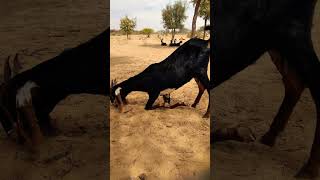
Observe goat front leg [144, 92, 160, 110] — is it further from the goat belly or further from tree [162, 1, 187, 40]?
tree [162, 1, 187, 40]

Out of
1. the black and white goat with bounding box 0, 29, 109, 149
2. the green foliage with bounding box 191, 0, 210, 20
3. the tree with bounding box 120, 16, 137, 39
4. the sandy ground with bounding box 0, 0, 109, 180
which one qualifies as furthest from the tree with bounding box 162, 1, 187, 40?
the black and white goat with bounding box 0, 29, 109, 149

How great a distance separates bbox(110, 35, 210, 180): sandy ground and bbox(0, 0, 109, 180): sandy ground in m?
0.24

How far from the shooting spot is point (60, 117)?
4707mm

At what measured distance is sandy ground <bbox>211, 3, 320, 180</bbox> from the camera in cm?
357

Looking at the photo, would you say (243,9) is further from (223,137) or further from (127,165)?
(127,165)

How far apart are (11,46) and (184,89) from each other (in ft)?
13.8

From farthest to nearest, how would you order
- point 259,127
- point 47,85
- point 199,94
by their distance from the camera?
1. point 199,94
2. point 259,127
3. point 47,85

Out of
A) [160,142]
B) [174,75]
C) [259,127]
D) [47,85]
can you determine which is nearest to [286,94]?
[259,127]

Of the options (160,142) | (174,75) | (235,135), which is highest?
(174,75)

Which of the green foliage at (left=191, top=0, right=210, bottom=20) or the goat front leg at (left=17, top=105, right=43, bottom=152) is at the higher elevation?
the green foliage at (left=191, top=0, right=210, bottom=20)

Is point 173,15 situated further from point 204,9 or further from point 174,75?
point 174,75

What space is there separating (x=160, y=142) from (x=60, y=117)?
1469mm

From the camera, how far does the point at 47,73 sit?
13.5ft

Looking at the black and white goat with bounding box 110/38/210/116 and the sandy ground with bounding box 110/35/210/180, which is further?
the black and white goat with bounding box 110/38/210/116
